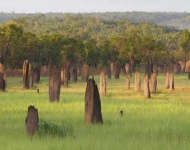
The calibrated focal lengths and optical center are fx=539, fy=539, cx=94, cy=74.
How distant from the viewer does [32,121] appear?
14.4 m

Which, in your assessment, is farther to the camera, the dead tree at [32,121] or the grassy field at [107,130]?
the dead tree at [32,121]

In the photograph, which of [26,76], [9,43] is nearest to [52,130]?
[26,76]

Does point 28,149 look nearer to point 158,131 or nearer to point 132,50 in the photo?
point 158,131

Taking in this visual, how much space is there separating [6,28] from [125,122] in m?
41.2

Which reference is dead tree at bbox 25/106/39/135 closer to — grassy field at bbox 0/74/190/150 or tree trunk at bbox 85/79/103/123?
grassy field at bbox 0/74/190/150

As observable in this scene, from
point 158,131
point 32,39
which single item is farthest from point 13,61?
point 158,131

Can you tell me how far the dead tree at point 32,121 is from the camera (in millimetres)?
14289

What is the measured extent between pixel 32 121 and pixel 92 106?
3616 mm

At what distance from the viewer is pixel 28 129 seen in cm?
1438

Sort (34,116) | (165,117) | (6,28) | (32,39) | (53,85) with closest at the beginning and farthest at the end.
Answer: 1. (34,116)
2. (165,117)
3. (53,85)
4. (6,28)
5. (32,39)

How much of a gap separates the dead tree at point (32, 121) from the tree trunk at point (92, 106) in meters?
3.32

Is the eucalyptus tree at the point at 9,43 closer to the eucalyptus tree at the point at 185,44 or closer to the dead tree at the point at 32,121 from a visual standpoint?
the dead tree at the point at 32,121

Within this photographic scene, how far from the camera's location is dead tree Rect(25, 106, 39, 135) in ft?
46.9

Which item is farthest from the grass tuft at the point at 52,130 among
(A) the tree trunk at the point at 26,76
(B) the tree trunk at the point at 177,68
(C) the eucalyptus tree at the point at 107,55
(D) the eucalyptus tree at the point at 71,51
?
(B) the tree trunk at the point at 177,68
